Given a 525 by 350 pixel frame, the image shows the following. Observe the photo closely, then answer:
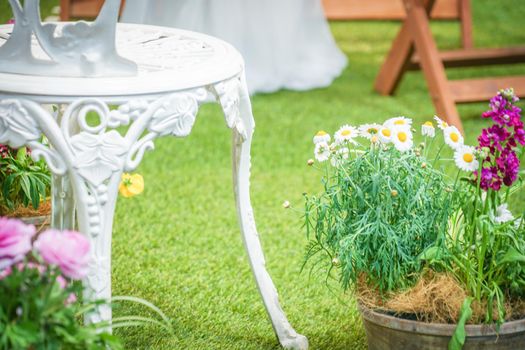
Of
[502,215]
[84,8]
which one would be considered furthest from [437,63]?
[84,8]

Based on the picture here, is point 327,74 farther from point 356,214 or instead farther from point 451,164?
point 356,214

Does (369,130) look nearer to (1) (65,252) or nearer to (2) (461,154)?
(2) (461,154)

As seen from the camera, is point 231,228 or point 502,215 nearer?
point 502,215

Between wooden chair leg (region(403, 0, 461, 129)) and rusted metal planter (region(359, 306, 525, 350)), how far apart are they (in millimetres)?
1954

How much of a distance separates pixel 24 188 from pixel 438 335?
103cm

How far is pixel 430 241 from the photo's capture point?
1.70 m

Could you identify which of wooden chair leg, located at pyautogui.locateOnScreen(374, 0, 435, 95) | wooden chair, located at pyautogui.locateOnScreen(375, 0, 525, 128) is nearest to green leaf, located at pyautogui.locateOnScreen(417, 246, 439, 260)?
wooden chair, located at pyautogui.locateOnScreen(375, 0, 525, 128)

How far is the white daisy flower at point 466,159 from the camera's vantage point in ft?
5.36

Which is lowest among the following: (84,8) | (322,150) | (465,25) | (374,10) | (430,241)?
(374,10)

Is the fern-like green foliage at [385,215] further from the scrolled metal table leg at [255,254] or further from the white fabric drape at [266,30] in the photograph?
the white fabric drape at [266,30]

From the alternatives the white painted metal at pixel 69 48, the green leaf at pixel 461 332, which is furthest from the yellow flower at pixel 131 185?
the green leaf at pixel 461 332

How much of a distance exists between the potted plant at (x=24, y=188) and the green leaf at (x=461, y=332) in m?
1.02

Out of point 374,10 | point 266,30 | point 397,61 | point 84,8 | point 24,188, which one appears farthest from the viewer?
point 374,10

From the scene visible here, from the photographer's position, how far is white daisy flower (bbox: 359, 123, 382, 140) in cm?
174
